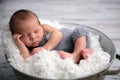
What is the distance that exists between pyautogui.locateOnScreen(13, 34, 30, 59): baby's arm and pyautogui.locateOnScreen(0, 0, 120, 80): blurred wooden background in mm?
737

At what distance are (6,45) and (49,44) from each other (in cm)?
17

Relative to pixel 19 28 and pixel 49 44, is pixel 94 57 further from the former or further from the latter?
pixel 19 28

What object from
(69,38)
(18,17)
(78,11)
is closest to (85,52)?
(69,38)

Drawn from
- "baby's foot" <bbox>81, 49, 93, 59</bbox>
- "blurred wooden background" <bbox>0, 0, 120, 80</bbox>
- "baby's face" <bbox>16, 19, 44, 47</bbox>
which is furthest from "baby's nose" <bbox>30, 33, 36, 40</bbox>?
"blurred wooden background" <bbox>0, 0, 120, 80</bbox>

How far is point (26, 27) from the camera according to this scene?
1.10 metres

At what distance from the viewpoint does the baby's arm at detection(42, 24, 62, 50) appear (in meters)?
1.13

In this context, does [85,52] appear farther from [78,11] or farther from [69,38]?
[78,11]

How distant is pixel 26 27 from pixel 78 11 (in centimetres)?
106

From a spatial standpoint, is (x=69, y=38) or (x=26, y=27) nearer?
(x=26, y=27)

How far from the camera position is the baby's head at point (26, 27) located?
3.60ft

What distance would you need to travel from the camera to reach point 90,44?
3.87 ft

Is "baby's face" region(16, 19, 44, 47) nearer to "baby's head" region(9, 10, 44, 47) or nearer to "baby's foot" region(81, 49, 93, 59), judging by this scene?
"baby's head" region(9, 10, 44, 47)

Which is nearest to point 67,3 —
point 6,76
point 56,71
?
point 6,76

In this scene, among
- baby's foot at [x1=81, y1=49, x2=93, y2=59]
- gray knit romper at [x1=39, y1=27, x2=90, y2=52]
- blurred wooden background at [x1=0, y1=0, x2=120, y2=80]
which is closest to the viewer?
baby's foot at [x1=81, y1=49, x2=93, y2=59]
